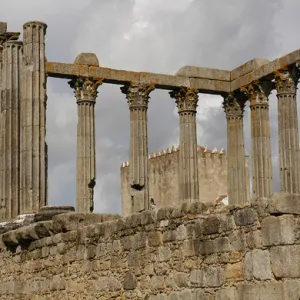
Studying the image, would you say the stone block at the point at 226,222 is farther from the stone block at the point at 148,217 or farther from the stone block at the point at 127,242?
the stone block at the point at 127,242

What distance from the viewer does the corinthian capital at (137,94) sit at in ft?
91.7

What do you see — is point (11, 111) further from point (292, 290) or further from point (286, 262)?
point (292, 290)

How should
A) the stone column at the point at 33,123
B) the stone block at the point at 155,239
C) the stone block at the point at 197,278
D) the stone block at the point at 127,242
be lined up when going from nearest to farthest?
Result: the stone block at the point at 197,278 → the stone block at the point at 155,239 → the stone block at the point at 127,242 → the stone column at the point at 33,123

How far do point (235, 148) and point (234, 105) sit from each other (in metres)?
1.65

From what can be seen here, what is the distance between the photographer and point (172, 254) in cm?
877

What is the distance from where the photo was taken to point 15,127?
22469 mm

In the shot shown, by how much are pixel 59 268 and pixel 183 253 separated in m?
3.54

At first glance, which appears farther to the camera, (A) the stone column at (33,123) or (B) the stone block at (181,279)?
(A) the stone column at (33,123)

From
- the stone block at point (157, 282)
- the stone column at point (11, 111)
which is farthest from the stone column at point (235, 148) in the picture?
the stone block at point (157, 282)

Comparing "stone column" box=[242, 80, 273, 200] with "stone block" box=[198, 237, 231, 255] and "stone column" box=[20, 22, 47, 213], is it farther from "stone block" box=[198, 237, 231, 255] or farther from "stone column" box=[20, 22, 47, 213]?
"stone block" box=[198, 237, 231, 255]

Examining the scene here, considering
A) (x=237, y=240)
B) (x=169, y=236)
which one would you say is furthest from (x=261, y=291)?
(x=169, y=236)

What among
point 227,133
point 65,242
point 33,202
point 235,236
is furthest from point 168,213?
point 227,133

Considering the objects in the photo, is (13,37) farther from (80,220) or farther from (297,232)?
(297,232)

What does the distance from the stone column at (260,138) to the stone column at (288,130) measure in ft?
4.21
